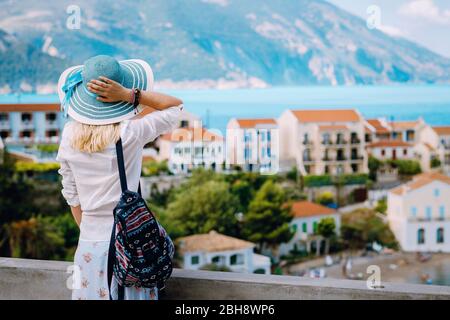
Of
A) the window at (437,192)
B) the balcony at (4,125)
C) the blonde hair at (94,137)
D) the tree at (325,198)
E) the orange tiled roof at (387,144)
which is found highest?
the balcony at (4,125)

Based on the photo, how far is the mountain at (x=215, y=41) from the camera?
14.4 m

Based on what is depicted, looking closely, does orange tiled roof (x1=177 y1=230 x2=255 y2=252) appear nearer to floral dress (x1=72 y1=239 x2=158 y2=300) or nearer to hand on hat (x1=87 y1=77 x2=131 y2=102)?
floral dress (x1=72 y1=239 x2=158 y2=300)

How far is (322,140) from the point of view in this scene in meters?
13.1

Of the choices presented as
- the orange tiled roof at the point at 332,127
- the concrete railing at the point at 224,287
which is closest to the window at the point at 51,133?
the orange tiled roof at the point at 332,127

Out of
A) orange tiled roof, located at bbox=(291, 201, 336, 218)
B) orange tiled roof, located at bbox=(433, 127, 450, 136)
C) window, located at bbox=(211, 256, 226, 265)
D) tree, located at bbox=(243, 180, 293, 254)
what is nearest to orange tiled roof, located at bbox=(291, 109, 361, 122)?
orange tiled roof, located at bbox=(433, 127, 450, 136)

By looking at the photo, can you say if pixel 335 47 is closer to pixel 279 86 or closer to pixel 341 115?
pixel 279 86

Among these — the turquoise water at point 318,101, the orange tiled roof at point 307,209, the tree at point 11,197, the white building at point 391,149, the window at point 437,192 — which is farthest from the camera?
the tree at point 11,197

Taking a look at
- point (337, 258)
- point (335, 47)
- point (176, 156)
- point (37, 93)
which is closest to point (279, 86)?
point (335, 47)

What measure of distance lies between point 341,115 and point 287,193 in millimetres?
2047

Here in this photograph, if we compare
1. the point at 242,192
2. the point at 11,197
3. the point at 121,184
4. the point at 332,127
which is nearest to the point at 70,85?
the point at 121,184

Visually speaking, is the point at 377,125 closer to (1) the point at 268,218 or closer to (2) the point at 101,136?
(1) the point at 268,218

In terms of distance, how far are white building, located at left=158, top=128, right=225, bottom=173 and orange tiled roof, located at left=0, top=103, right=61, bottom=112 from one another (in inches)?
84.9

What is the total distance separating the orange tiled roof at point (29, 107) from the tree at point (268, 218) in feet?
14.3

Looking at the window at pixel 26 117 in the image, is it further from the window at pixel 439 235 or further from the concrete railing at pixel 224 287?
the concrete railing at pixel 224 287
